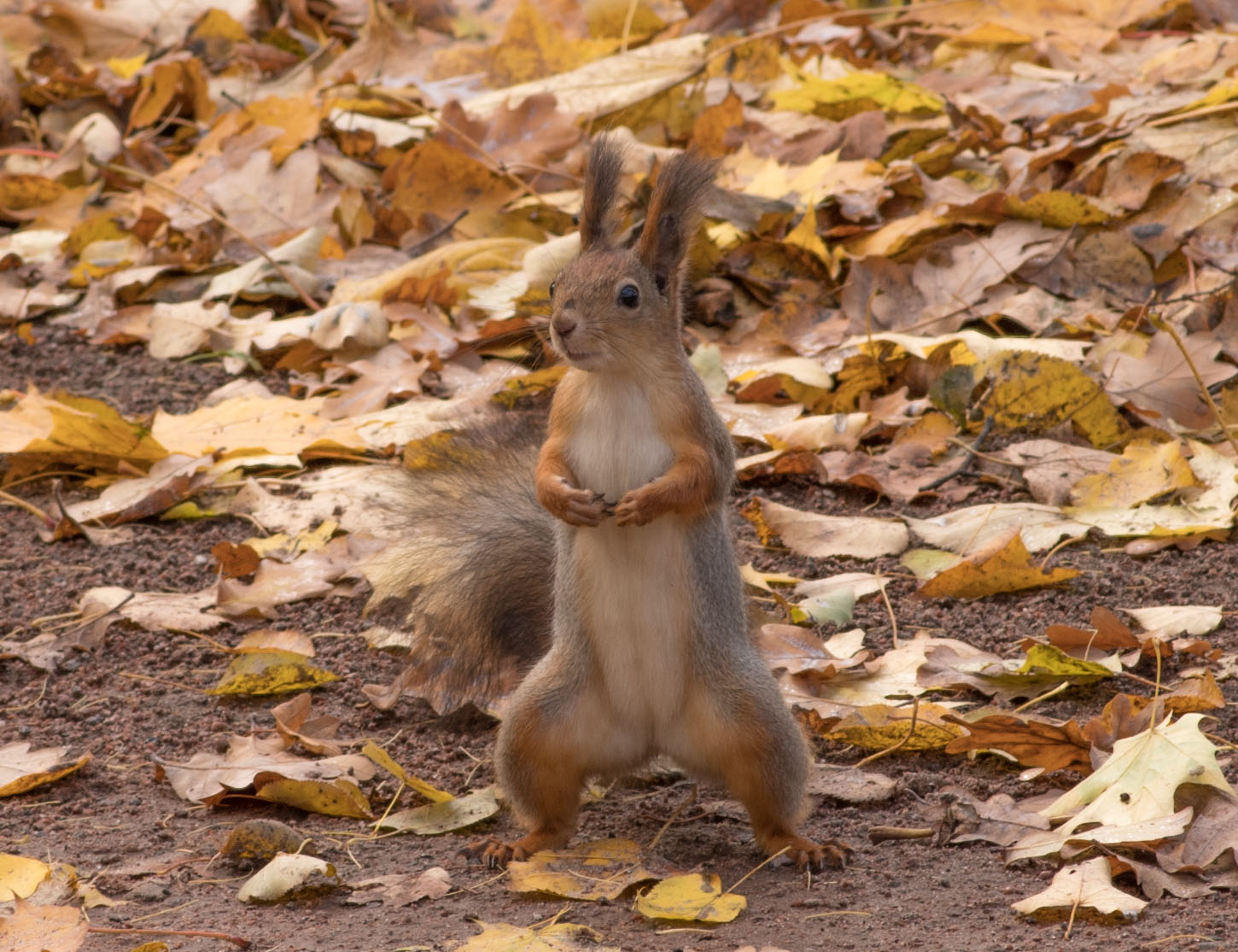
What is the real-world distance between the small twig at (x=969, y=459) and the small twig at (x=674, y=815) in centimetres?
102

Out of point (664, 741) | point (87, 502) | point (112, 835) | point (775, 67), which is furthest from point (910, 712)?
point (775, 67)

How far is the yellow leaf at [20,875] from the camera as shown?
1.77 m

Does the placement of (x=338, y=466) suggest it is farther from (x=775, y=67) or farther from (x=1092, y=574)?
(x=775, y=67)

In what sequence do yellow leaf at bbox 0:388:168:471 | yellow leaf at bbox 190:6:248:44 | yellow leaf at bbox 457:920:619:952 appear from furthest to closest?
yellow leaf at bbox 190:6:248:44, yellow leaf at bbox 0:388:168:471, yellow leaf at bbox 457:920:619:952

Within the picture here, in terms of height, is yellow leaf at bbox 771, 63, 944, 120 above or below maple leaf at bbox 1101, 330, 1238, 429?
above

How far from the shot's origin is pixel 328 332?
142 inches

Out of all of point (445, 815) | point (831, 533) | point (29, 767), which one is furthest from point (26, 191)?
point (445, 815)

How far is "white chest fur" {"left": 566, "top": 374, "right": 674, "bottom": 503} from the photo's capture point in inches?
76.2

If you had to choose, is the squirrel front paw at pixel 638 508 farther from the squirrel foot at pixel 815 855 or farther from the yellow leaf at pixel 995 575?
the yellow leaf at pixel 995 575

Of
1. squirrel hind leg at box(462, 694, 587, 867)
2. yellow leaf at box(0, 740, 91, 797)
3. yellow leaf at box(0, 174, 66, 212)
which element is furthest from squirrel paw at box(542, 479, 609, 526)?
yellow leaf at box(0, 174, 66, 212)

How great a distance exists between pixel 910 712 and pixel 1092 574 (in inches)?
23.0

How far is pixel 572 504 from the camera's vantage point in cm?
187

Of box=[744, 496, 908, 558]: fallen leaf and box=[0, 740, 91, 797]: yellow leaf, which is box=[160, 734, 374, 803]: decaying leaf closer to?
box=[0, 740, 91, 797]: yellow leaf

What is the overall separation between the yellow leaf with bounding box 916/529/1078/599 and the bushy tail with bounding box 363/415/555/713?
76 cm
